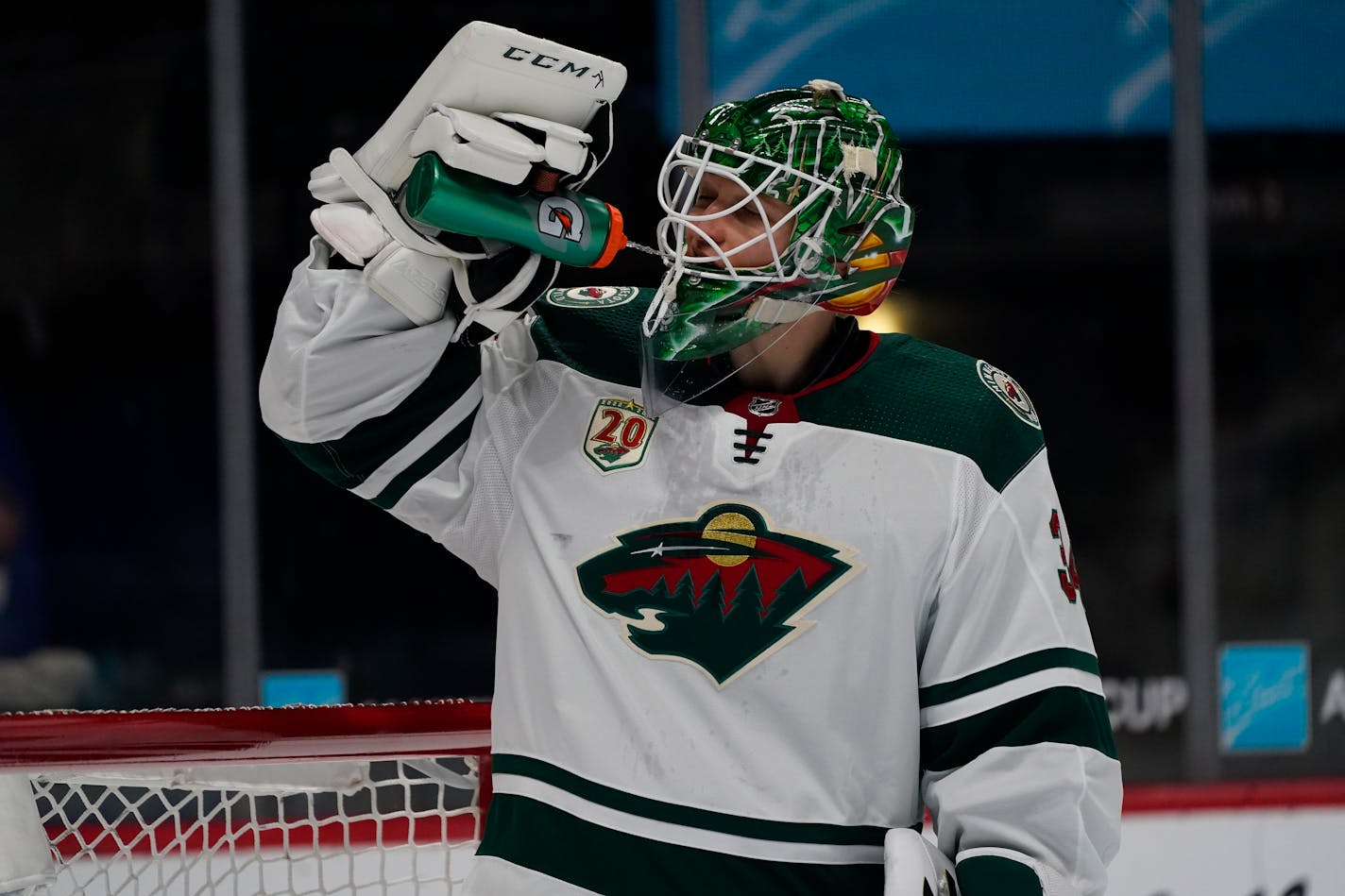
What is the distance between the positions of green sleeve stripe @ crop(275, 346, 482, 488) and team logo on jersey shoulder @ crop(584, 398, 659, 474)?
0.39 feet

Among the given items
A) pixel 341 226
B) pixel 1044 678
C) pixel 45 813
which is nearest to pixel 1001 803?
pixel 1044 678

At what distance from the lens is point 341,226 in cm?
125

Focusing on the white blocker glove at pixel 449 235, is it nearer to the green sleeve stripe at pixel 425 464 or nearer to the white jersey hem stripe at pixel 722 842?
the green sleeve stripe at pixel 425 464

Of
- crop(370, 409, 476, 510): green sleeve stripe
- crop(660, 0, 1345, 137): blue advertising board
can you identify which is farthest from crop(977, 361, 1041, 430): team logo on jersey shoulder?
crop(660, 0, 1345, 137): blue advertising board

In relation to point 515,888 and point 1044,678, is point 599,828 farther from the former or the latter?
point 1044,678

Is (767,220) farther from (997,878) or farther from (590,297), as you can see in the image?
(997,878)

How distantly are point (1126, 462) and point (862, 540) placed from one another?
288 cm

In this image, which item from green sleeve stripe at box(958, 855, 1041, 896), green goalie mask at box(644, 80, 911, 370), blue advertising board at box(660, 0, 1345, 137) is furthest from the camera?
blue advertising board at box(660, 0, 1345, 137)

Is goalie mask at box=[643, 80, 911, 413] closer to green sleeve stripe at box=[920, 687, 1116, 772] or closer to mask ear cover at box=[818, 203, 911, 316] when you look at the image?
mask ear cover at box=[818, 203, 911, 316]

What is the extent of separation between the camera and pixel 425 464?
134cm

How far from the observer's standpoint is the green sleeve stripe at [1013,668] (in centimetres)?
122

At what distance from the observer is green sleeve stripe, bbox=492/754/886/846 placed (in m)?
1.24

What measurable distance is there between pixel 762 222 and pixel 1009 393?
25cm

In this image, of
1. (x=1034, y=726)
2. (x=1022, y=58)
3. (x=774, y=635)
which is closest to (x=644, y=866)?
(x=774, y=635)
